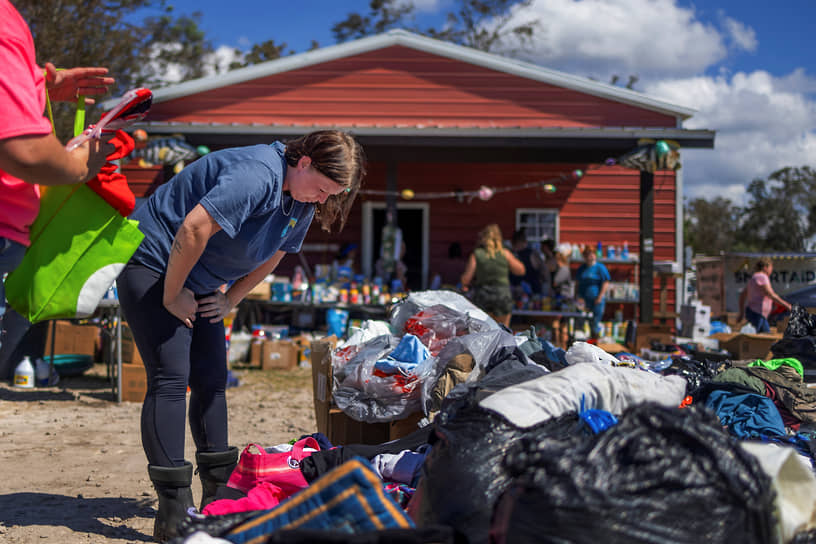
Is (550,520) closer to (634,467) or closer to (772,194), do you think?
(634,467)

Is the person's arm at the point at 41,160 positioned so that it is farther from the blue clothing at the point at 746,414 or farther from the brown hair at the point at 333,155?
the blue clothing at the point at 746,414

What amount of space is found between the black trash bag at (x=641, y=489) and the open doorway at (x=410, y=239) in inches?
414

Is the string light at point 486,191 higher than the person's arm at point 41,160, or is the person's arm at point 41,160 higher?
the string light at point 486,191

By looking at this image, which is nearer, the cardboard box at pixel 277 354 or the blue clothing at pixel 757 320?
the cardboard box at pixel 277 354

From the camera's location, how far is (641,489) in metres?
1.46

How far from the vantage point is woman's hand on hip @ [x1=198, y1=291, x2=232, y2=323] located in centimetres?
272

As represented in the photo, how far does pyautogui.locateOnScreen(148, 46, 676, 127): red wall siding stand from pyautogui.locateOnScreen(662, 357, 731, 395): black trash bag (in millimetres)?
9610

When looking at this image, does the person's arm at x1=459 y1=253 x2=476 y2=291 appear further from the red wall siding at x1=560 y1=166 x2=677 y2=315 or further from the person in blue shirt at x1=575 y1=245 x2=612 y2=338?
the red wall siding at x1=560 y1=166 x2=677 y2=315

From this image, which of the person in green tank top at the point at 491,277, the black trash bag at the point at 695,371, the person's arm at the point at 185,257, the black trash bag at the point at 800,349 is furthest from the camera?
the person in green tank top at the point at 491,277

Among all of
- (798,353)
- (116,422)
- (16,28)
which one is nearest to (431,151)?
(116,422)

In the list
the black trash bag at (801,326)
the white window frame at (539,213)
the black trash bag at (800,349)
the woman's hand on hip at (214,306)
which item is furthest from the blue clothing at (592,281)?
the woman's hand on hip at (214,306)

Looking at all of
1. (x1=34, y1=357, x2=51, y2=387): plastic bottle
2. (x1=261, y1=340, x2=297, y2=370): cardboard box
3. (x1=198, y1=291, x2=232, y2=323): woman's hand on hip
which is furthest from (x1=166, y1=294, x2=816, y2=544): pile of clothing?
(x1=261, y1=340, x2=297, y2=370): cardboard box

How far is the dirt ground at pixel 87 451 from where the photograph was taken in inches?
115

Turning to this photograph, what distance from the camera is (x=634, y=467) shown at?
1.50 meters
